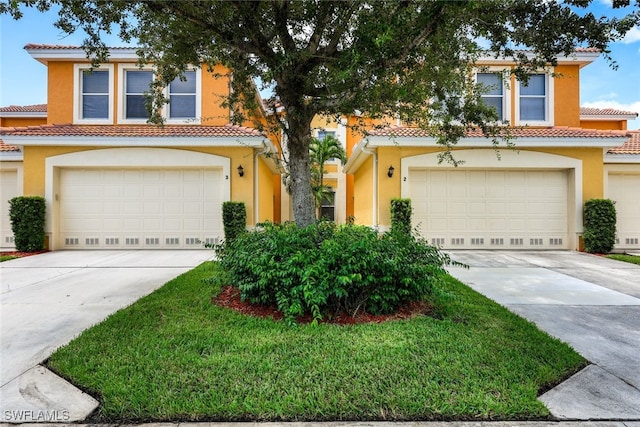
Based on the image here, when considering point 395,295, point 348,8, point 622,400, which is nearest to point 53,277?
point 395,295

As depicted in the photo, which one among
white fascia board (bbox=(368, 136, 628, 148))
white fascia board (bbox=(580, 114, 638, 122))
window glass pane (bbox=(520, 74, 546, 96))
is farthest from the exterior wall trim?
white fascia board (bbox=(580, 114, 638, 122))

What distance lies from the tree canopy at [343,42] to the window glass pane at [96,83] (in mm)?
6978

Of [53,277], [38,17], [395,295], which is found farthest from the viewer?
[53,277]

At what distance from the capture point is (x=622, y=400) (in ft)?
8.83

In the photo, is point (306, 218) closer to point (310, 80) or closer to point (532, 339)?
point (310, 80)

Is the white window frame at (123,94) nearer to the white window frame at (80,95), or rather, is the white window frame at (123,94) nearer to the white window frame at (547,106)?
the white window frame at (80,95)

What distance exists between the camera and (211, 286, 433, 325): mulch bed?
13.6 ft

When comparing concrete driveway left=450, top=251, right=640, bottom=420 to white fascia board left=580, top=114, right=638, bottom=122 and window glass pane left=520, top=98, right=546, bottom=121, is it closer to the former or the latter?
window glass pane left=520, top=98, right=546, bottom=121

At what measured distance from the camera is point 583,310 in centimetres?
491

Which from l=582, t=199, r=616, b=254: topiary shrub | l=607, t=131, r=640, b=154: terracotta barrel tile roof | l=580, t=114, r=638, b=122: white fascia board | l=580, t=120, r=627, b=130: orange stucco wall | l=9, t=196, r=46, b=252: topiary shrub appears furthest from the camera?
l=580, t=120, r=627, b=130: orange stucco wall

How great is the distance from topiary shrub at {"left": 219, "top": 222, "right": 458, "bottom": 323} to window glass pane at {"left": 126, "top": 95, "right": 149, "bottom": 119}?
10011mm

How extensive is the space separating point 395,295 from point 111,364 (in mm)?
3133

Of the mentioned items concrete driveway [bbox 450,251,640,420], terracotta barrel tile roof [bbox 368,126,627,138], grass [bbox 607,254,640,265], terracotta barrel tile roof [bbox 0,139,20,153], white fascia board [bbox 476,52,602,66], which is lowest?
concrete driveway [bbox 450,251,640,420]

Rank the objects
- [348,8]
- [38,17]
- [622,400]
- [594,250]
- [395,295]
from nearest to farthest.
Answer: [622,400], [395,295], [348,8], [38,17], [594,250]
